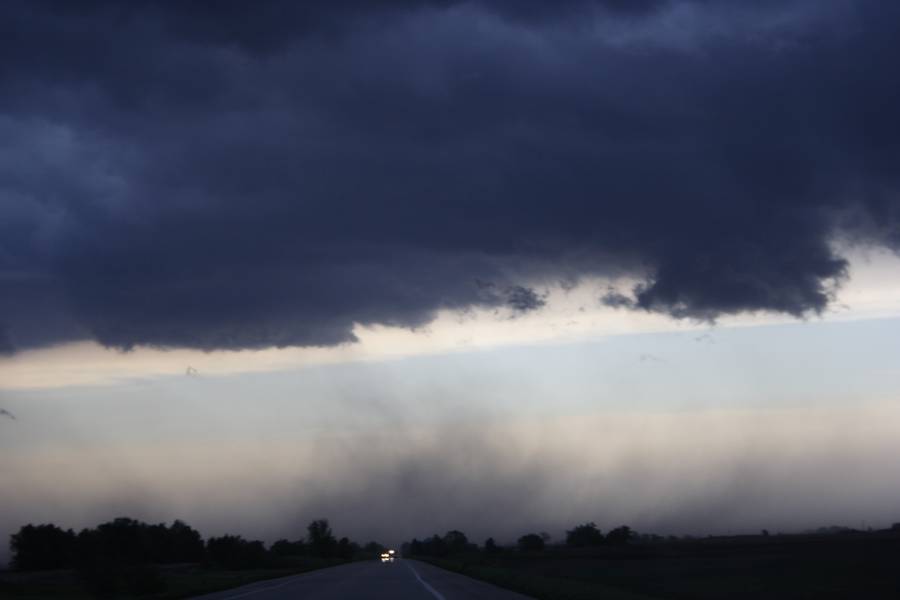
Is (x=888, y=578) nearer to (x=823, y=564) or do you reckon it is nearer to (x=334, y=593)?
(x=823, y=564)

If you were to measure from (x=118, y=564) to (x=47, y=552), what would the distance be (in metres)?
111

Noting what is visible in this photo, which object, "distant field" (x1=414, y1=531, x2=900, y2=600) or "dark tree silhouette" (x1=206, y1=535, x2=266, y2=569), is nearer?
"distant field" (x1=414, y1=531, x2=900, y2=600)

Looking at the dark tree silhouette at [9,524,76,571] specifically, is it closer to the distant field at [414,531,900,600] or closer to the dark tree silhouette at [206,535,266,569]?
the dark tree silhouette at [206,535,266,569]

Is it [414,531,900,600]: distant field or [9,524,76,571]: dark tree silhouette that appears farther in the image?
[9,524,76,571]: dark tree silhouette

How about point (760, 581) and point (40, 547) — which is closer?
point (760, 581)

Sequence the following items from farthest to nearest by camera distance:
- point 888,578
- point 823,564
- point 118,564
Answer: point 823,564, point 118,564, point 888,578

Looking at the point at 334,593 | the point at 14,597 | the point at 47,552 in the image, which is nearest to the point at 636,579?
the point at 334,593

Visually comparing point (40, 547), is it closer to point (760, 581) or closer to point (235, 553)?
point (235, 553)

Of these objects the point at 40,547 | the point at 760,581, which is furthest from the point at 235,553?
the point at 760,581

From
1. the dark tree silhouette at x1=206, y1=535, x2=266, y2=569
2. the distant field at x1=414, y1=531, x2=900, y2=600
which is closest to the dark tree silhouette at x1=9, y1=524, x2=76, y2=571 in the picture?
the dark tree silhouette at x1=206, y1=535, x2=266, y2=569

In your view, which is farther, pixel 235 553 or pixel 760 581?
pixel 235 553

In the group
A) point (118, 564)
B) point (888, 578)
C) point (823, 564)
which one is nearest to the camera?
point (888, 578)

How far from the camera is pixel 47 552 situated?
152 m

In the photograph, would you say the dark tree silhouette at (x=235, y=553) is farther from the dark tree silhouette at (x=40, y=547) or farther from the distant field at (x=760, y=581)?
the distant field at (x=760, y=581)
